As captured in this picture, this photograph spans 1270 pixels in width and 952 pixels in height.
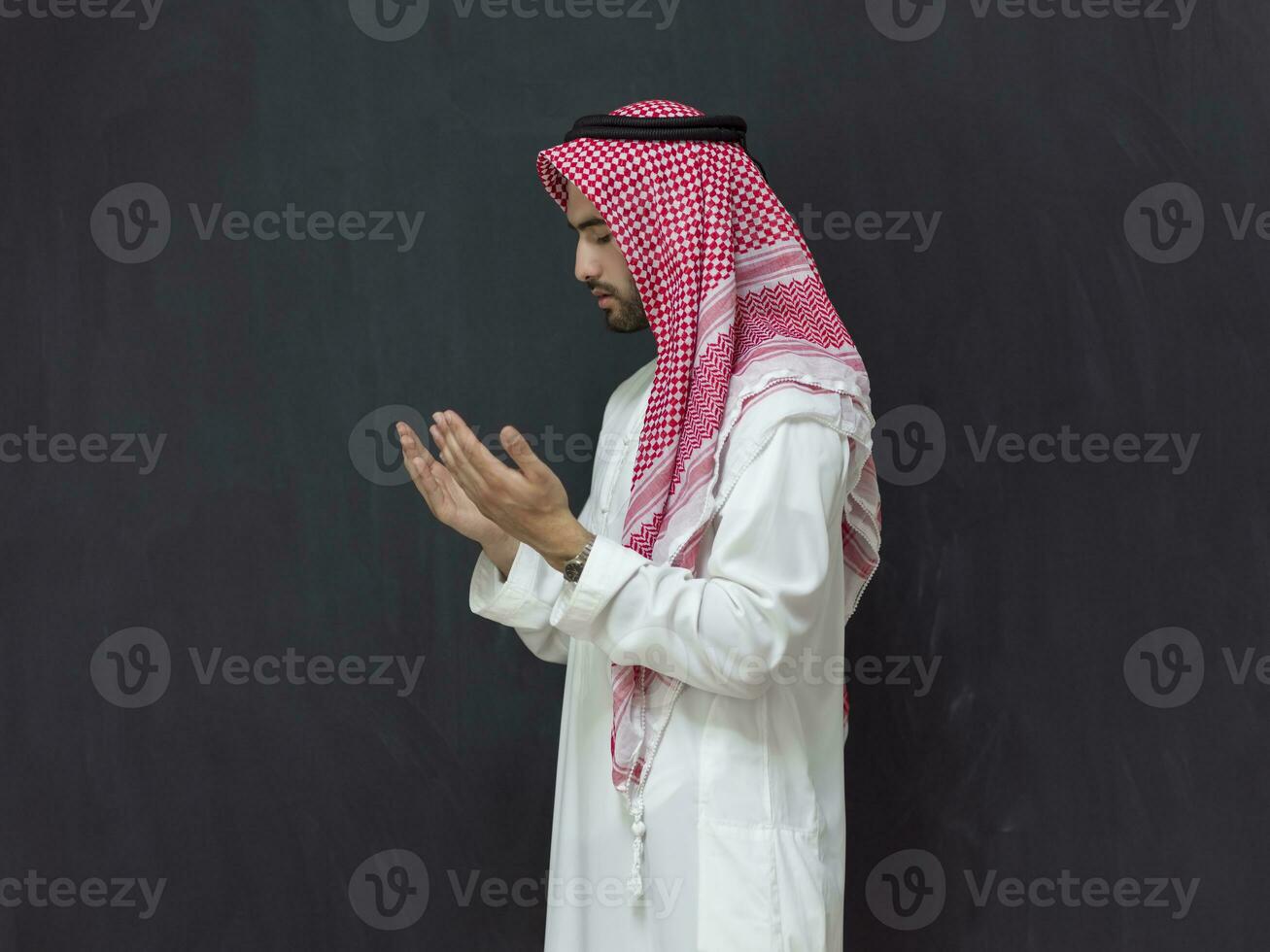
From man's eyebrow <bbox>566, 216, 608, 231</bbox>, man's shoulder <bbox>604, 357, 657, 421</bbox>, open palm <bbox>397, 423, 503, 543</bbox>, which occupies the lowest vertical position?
open palm <bbox>397, 423, 503, 543</bbox>

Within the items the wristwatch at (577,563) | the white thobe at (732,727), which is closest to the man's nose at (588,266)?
the white thobe at (732,727)

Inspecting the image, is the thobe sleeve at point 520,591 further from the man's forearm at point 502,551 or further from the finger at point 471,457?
the finger at point 471,457

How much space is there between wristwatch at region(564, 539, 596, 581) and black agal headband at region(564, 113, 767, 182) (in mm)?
583

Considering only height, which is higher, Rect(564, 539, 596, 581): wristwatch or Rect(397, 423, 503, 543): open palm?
Rect(397, 423, 503, 543): open palm

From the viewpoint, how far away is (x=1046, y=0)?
2.20m

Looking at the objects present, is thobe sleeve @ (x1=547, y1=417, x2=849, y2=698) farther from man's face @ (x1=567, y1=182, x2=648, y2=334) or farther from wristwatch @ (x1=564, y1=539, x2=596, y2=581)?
man's face @ (x1=567, y1=182, x2=648, y2=334)

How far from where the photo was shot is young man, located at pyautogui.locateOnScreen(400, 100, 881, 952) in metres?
1.48

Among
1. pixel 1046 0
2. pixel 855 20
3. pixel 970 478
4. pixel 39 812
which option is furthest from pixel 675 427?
pixel 39 812

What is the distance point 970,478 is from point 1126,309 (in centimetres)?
41

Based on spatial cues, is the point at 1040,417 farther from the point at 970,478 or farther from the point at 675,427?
the point at 675,427

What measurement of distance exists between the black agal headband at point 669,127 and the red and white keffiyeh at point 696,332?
1cm

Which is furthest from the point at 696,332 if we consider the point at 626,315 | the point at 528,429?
the point at 528,429

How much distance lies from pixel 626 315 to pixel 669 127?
0.26m

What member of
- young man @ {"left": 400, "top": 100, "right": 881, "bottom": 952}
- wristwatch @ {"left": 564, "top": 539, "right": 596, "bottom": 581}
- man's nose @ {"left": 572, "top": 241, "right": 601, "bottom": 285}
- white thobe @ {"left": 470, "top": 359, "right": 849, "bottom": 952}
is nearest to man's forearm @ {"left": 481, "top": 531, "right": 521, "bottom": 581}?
young man @ {"left": 400, "top": 100, "right": 881, "bottom": 952}
